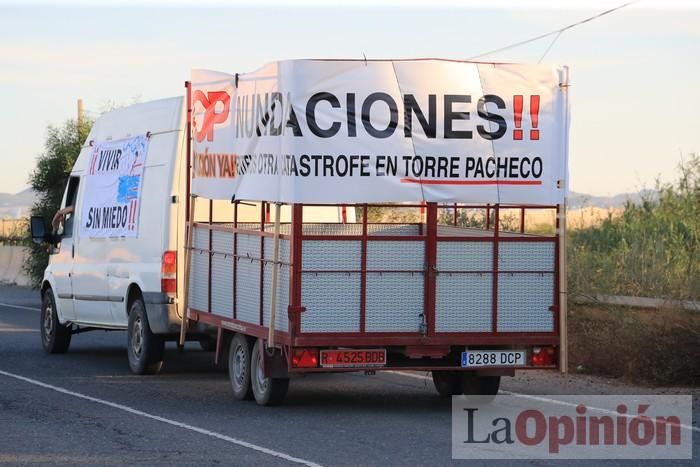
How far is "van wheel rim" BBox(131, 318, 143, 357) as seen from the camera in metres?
16.9

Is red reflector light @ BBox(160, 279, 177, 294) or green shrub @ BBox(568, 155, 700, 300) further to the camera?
green shrub @ BBox(568, 155, 700, 300)

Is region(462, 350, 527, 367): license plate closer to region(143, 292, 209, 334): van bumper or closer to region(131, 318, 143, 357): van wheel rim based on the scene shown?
region(143, 292, 209, 334): van bumper

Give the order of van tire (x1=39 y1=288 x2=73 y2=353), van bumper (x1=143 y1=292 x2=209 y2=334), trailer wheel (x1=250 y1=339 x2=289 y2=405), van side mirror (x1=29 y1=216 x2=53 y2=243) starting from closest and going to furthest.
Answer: trailer wheel (x1=250 y1=339 x2=289 y2=405)
van bumper (x1=143 y1=292 x2=209 y2=334)
van side mirror (x1=29 y1=216 x2=53 y2=243)
van tire (x1=39 y1=288 x2=73 y2=353)

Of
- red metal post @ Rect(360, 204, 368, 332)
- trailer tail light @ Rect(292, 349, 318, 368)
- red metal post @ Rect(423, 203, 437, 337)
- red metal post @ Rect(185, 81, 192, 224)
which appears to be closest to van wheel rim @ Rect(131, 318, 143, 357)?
red metal post @ Rect(185, 81, 192, 224)

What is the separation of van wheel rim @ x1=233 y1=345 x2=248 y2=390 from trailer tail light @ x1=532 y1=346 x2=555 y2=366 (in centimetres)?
277

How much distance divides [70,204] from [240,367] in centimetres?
598

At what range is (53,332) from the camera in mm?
19641

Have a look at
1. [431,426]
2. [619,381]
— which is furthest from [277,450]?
[619,381]

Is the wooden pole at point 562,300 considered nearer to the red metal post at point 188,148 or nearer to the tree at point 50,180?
the red metal post at point 188,148

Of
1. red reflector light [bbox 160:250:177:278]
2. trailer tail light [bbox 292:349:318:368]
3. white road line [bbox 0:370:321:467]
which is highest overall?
red reflector light [bbox 160:250:177:278]

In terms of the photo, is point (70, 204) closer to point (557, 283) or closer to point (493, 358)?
point (493, 358)

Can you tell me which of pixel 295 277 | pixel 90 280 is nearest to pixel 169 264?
pixel 90 280

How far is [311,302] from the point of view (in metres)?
13.0
